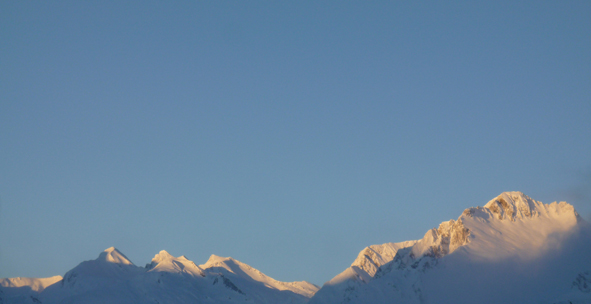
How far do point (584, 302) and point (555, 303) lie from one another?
8.38m

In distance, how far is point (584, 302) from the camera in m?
194

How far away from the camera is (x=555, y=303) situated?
650ft
